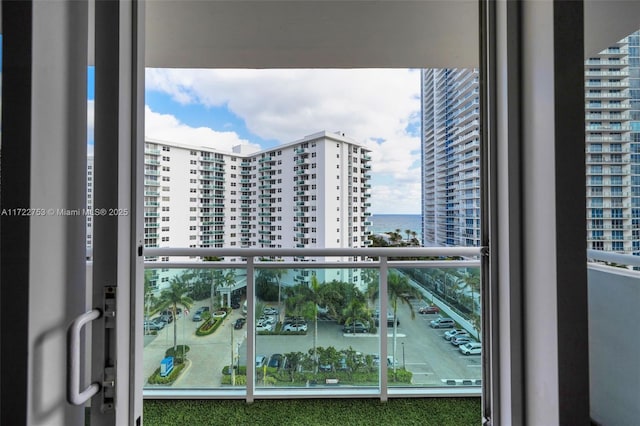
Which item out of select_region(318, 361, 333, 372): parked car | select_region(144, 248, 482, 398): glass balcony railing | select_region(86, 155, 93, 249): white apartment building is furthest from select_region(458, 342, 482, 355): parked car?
select_region(86, 155, 93, 249): white apartment building

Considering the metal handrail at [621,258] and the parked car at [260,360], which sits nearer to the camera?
the metal handrail at [621,258]

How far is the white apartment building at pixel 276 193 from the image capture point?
8.02 ft

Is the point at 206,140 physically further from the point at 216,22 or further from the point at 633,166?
the point at 633,166

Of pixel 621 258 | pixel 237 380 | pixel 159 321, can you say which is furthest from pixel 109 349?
pixel 621 258

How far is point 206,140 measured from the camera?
2742 millimetres

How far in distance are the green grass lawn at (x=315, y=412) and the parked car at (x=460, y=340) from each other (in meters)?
0.44

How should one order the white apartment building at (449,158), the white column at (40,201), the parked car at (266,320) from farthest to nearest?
1. the parked car at (266,320)
2. the white apartment building at (449,158)
3. the white column at (40,201)

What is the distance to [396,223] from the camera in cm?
245

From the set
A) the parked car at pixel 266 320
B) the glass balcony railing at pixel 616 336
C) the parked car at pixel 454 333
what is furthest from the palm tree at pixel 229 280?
the glass balcony railing at pixel 616 336

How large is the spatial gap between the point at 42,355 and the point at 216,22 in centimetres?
196

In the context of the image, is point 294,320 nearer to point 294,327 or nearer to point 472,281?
point 294,327

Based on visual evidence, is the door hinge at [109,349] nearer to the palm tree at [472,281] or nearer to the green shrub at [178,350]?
the green shrub at [178,350]

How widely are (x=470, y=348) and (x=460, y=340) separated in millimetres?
92

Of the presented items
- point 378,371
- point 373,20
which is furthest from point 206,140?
point 378,371
